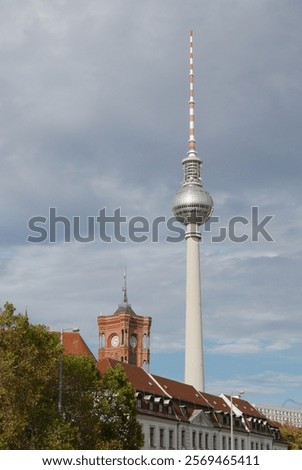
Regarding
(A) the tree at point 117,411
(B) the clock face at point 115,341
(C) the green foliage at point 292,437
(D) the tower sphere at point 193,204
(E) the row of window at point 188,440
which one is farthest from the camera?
(B) the clock face at point 115,341

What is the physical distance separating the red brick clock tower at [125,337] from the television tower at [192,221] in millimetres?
19987

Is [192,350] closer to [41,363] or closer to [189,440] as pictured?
[189,440]

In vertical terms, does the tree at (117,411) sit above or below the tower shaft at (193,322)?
below

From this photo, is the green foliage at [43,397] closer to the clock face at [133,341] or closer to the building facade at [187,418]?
the building facade at [187,418]

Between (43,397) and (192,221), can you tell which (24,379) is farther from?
(192,221)

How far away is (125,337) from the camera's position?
568 ft

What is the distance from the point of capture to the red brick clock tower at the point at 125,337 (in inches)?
6821

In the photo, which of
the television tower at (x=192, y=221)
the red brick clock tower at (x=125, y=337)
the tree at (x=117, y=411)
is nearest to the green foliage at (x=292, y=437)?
the television tower at (x=192, y=221)

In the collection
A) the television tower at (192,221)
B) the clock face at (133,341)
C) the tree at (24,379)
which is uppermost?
the television tower at (192,221)

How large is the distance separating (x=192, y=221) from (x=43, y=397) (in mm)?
120974

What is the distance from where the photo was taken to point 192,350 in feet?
511

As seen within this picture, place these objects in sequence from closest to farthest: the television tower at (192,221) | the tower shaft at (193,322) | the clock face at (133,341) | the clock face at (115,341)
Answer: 1. the tower shaft at (193,322)
2. the television tower at (192,221)
3. the clock face at (115,341)
4. the clock face at (133,341)

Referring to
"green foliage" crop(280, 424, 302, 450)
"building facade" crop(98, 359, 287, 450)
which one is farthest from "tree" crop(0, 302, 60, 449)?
"green foliage" crop(280, 424, 302, 450)
